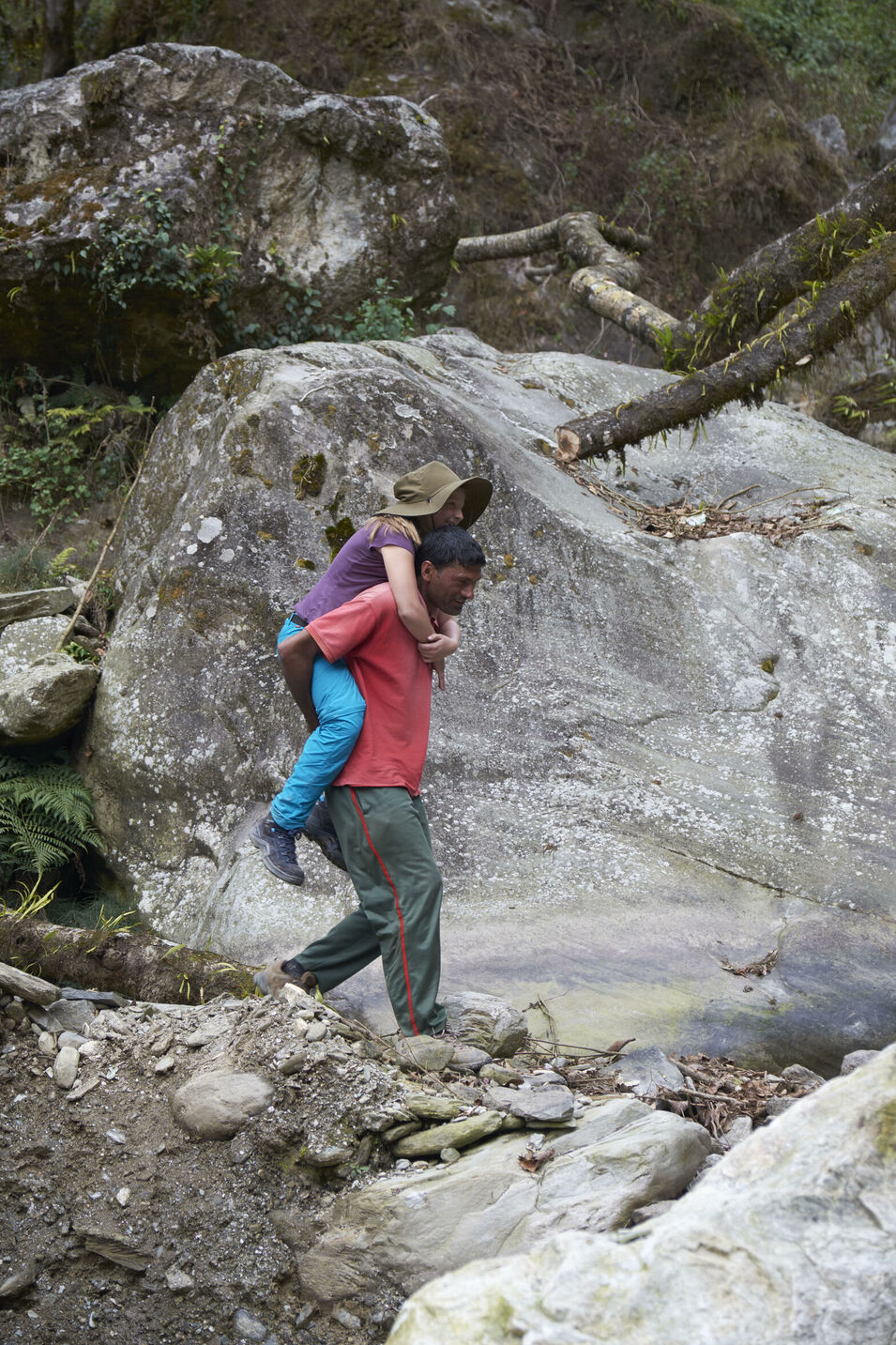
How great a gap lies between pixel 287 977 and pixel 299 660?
1.23 meters

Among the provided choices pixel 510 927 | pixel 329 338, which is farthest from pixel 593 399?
pixel 510 927

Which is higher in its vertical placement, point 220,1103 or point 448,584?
point 448,584

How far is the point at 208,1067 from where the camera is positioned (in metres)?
3.42

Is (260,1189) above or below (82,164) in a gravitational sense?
below

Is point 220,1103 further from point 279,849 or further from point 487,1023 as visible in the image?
point 487,1023

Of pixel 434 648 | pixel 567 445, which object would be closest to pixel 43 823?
pixel 434 648

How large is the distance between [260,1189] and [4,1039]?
1.06 meters

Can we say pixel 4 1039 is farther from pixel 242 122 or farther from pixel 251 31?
pixel 251 31

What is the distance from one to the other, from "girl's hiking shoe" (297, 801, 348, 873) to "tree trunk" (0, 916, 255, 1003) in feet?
2.79

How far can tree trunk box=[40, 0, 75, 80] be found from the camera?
11.4m

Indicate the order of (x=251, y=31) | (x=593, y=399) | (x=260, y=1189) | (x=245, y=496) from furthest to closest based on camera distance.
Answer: (x=251, y=31), (x=593, y=399), (x=245, y=496), (x=260, y=1189)

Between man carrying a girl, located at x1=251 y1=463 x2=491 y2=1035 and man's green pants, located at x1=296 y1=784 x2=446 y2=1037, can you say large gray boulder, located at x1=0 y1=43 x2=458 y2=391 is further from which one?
man's green pants, located at x1=296 y1=784 x2=446 y2=1037

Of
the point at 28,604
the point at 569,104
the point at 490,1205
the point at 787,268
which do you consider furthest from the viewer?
the point at 569,104

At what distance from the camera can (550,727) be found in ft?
19.7
